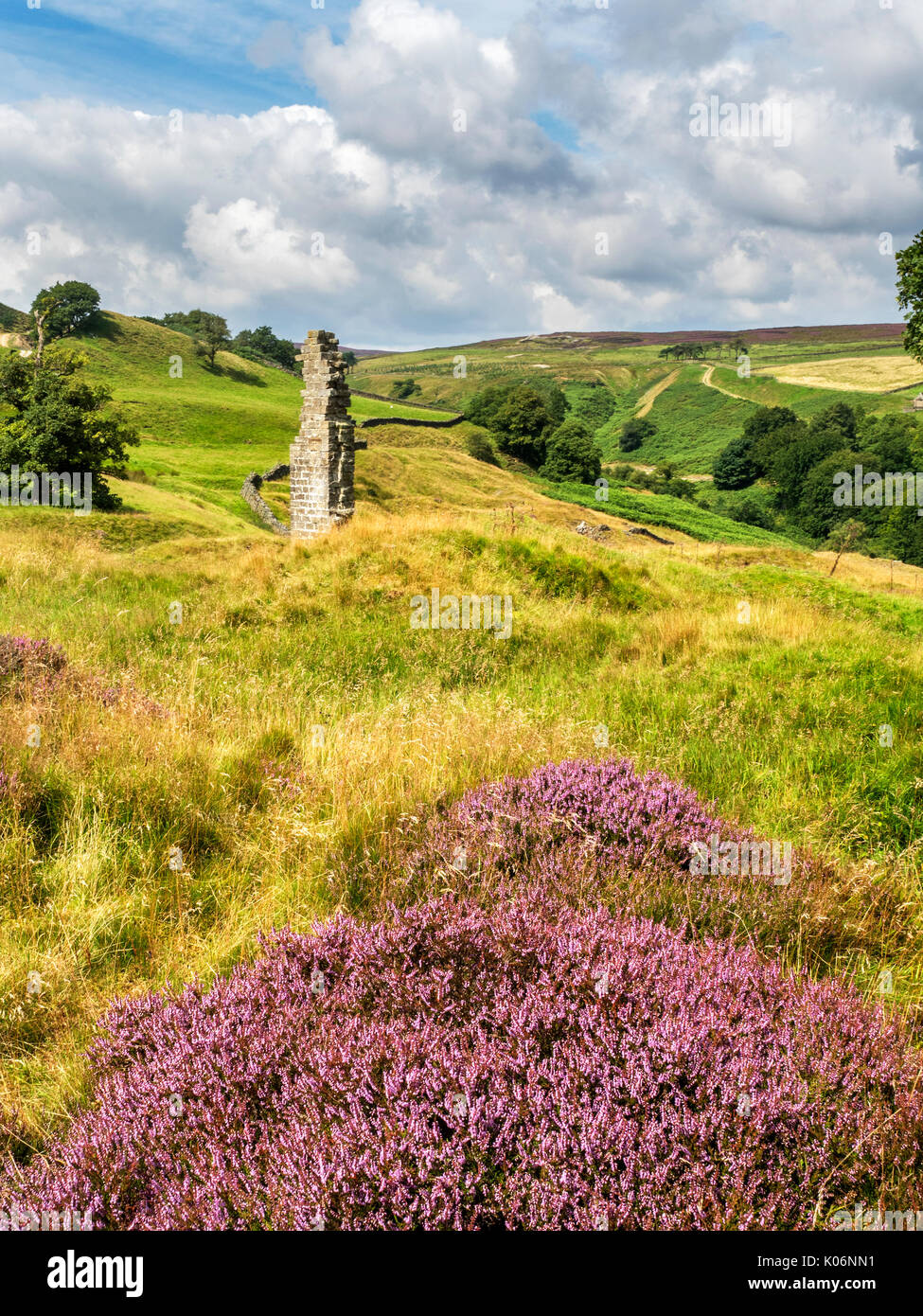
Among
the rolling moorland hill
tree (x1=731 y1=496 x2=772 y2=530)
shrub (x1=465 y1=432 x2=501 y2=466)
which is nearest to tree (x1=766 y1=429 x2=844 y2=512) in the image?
tree (x1=731 y1=496 x2=772 y2=530)

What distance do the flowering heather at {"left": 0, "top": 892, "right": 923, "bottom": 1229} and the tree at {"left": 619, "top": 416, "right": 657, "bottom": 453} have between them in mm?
129320

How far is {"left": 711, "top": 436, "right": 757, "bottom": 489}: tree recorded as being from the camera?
347ft

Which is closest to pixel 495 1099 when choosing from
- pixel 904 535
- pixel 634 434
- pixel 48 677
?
pixel 48 677

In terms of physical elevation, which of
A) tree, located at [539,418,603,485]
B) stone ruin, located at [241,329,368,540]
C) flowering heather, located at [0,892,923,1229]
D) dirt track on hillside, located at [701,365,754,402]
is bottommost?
flowering heather, located at [0,892,923,1229]

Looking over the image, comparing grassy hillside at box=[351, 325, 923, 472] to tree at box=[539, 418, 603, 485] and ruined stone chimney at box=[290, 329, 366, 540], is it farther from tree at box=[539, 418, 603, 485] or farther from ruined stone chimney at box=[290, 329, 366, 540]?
ruined stone chimney at box=[290, 329, 366, 540]

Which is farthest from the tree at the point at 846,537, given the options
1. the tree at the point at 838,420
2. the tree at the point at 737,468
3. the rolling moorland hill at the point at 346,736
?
the rolling moorland hill at the point at 346,736

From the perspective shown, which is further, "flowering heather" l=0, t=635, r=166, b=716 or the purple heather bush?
"flowering heather" l=0, t=635, r=166, b=716

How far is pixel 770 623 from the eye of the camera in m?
10.6

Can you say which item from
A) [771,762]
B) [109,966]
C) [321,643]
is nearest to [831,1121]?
[109,966]

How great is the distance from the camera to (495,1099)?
Answer: 1861 millimetres

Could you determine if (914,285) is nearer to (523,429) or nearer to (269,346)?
(523,429)

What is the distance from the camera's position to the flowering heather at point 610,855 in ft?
10.4
